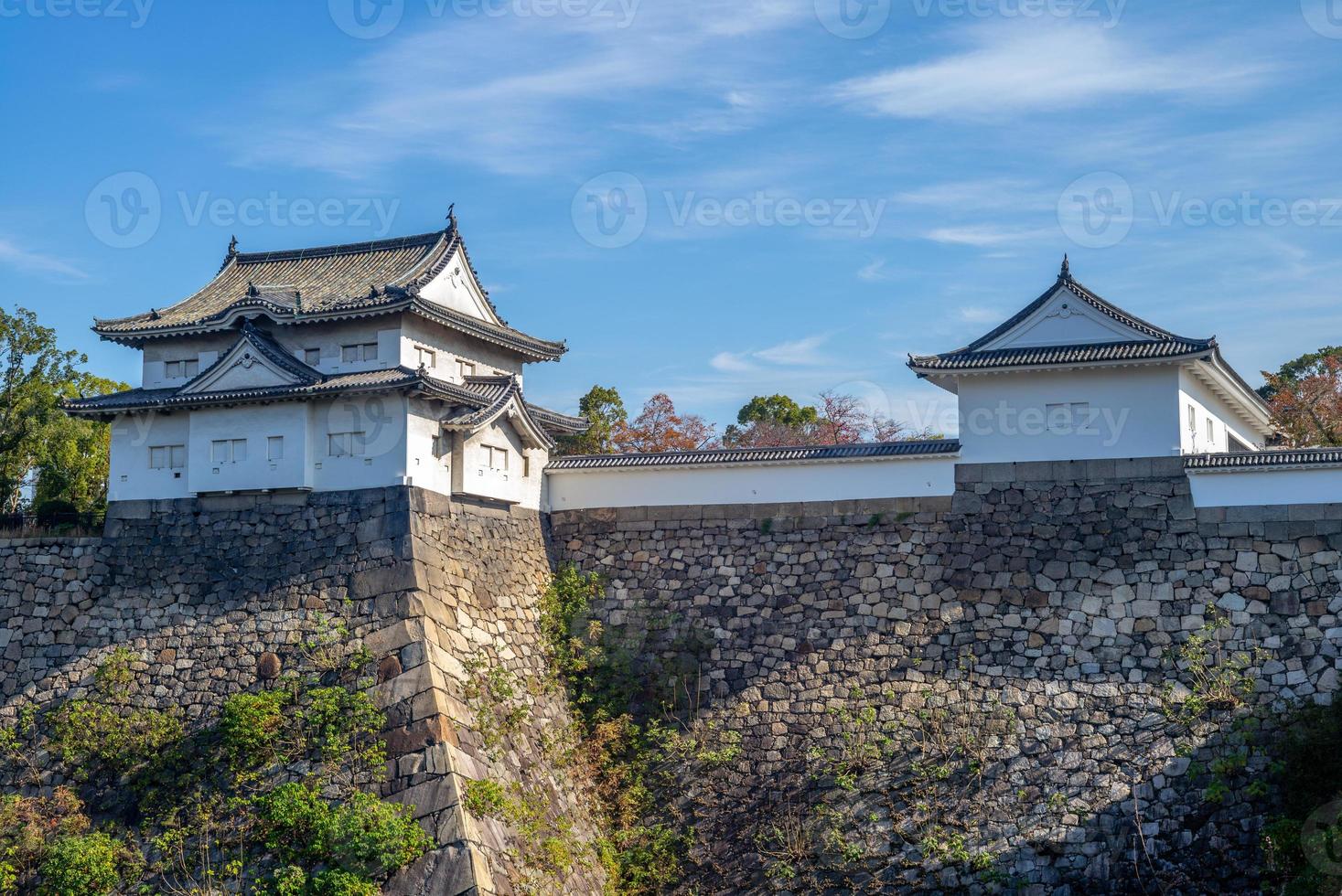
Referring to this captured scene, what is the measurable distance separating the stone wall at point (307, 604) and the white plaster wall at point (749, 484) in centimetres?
132

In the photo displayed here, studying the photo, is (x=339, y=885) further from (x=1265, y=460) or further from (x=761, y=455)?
(x=1265, y=460)

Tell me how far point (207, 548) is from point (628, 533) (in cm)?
653

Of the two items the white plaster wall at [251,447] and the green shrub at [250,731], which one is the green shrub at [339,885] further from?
the white plaster wall at [251,447]

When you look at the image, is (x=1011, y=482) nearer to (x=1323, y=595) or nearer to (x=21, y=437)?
(x=1323, y=595)

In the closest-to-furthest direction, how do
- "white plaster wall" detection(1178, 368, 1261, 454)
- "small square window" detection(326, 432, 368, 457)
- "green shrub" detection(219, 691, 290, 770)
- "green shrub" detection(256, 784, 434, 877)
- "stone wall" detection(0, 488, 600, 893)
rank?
1. "green shrub" detection(256, 784, 434, 877)
2. "green shrub" detection(219, 691, 290, 770)
3. "stone wall" detection(0, 488, 600, 893)
4. "white plaster wall" detection(1178, 368, 1261, 454)
5. "small square window" detection(326, 432, 368, 457)

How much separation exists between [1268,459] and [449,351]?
12.4 meters

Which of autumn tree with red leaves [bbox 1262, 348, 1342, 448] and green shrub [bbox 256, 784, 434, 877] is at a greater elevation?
autumn tree with red leaves [bbox 1262, 348, 1342, 448]

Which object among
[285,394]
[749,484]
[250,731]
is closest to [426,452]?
[285,394]

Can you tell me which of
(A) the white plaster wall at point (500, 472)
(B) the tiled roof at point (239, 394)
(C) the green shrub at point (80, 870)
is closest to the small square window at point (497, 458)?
(A) the white plaster wall at point (500, 472)

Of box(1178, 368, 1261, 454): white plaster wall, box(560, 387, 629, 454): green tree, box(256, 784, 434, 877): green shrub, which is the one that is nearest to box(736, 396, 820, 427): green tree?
box(560, 387, 629, 454): green tree

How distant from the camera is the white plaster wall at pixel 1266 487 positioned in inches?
757

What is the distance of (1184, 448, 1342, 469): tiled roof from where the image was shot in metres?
19.2

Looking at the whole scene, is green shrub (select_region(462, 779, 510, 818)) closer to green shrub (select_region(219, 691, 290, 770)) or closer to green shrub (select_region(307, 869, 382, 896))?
green shrub (select_region(307, 869, 382, 896))

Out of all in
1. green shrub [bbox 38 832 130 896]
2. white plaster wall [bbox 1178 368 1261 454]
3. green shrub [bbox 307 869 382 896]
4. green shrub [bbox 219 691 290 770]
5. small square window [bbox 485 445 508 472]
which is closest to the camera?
green shrub [bbox 307 869 382 896]
